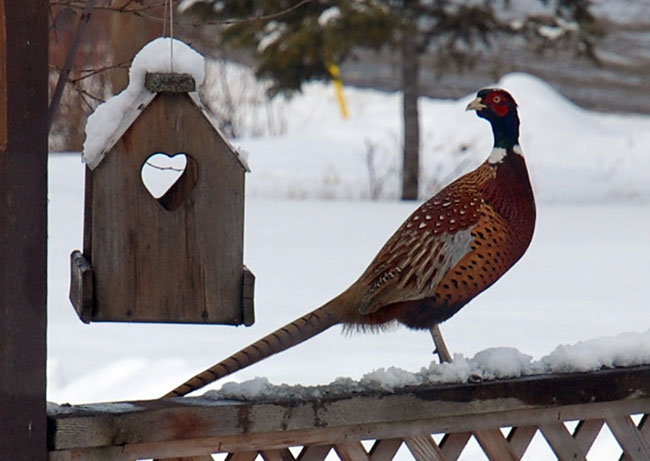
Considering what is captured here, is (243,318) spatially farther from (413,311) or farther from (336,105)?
(336,105)

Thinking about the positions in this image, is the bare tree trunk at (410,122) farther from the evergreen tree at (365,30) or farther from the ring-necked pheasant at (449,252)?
the ring-necked pheasant at (449,252)

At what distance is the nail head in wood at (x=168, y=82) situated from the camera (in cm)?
226

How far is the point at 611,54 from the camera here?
2089 centimetres

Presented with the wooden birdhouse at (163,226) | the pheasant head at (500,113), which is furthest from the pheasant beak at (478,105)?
the wooden birdhouse at (163,226)

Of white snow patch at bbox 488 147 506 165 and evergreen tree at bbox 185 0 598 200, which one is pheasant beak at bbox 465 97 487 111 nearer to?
white snow patch at bbox 488 147 506 165

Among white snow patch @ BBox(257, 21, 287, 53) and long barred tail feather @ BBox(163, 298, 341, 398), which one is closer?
long barred tail feather @ BBox(163, 298, 341, 398)

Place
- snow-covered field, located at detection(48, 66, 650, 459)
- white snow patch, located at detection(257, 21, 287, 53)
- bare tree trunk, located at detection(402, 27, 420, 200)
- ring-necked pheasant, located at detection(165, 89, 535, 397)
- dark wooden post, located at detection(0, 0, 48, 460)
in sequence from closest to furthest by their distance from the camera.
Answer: dark wooden post, located at detection(0, 0, 48, 460)
ring-necked pheasant, located at detection(165, 89, 535, 397)
snow-covered field, located at detection(48, 66, 650, 459)
white snow patch, located at detection(257, 21, 287, 53)
bare tree trunk, located at detection(402, 27, 420, 200)

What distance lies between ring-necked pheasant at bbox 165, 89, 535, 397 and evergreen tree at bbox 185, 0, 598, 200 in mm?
7468

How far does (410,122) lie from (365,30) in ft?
6.13

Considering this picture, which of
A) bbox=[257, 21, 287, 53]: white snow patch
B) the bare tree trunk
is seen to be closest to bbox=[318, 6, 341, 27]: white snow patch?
bbox=[257, 21, 287, 53]: white snow patch

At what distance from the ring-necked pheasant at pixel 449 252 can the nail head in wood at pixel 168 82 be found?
0.72 m

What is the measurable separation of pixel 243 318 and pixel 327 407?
0.25 m

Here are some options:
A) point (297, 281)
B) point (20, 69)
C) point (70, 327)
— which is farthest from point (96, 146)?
point (297, 281)

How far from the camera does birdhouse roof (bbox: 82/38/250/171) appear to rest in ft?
7.48
